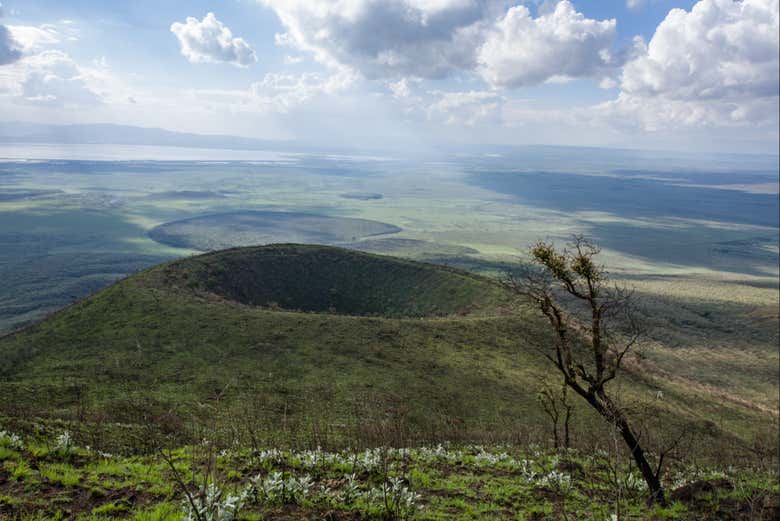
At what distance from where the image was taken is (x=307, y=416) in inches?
1063

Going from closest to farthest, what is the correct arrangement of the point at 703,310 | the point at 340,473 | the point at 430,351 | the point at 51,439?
the point at 340,473, the point at 51,439, the point at 430,351, the point at 703,310

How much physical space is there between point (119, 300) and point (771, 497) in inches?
1923

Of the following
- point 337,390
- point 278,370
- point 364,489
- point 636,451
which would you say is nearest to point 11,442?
point 364,489

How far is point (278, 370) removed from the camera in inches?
1361

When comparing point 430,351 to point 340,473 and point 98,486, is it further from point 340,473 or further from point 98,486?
point 98,486

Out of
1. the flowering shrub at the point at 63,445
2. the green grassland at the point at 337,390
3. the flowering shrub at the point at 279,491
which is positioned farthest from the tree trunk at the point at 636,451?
the flowering shrub at the point at 63,445

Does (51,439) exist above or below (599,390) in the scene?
below

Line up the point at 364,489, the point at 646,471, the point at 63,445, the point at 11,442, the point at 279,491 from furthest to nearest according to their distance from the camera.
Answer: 1. the point at 646,471
2. the point at 63,445
3. the point at 11,442
4. the point at 364,489
5. the point at 279,491

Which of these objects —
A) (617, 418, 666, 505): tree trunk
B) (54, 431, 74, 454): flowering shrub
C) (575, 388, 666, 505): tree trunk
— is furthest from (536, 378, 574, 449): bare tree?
(54, 431, 74, 454): flowering shrub

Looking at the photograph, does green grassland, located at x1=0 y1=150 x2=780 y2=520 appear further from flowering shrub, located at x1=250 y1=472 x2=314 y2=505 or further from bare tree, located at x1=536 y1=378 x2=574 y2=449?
bare tree, located at x1=536 y1=378 x2=574 y2=449

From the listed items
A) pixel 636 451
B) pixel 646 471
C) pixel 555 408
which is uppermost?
pixel 636 451

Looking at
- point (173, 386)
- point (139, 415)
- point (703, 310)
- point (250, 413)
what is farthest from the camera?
point (703, 310)

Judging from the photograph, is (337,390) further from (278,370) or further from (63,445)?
(63,445)

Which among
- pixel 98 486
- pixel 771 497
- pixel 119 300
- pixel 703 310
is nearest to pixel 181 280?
pixel 119 300
